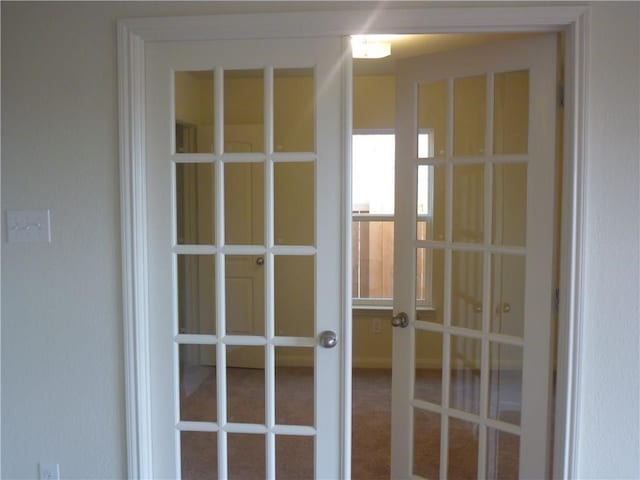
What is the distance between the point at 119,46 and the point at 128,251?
0.75 meters

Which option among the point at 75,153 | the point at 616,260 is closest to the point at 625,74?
the point at 616,260

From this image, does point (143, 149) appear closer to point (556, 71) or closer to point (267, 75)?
point (267, 75)

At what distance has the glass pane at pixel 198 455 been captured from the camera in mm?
1938

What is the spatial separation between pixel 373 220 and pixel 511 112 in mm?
2332

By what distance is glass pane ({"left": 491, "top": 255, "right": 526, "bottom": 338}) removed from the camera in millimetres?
1857

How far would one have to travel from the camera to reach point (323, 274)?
180cm

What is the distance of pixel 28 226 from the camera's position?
1859mm

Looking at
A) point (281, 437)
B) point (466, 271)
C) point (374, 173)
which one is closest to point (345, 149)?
point (466, 271)

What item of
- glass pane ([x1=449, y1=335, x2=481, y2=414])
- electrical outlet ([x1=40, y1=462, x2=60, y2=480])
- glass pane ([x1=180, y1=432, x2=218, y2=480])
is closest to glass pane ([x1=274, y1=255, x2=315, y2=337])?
glass pane ([x1=180, y1=432, x2=218, y2=480])

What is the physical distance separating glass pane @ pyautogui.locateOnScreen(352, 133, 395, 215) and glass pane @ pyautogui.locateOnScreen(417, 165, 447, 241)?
2012 mm

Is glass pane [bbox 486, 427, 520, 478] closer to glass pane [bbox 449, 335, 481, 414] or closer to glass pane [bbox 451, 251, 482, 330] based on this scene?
glass pane [bbox 449, 335, 481, 414]

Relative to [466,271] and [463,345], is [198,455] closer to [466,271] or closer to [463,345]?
[463,345]

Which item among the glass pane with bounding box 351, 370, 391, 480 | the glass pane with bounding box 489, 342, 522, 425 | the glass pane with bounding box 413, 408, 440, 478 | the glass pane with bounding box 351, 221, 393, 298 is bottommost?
the glass pane with bounding box 351, 370, 391, 480

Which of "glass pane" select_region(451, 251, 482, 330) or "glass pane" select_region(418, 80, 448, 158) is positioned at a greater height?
"glass pane" select_region(418, 80, 448, 158)
